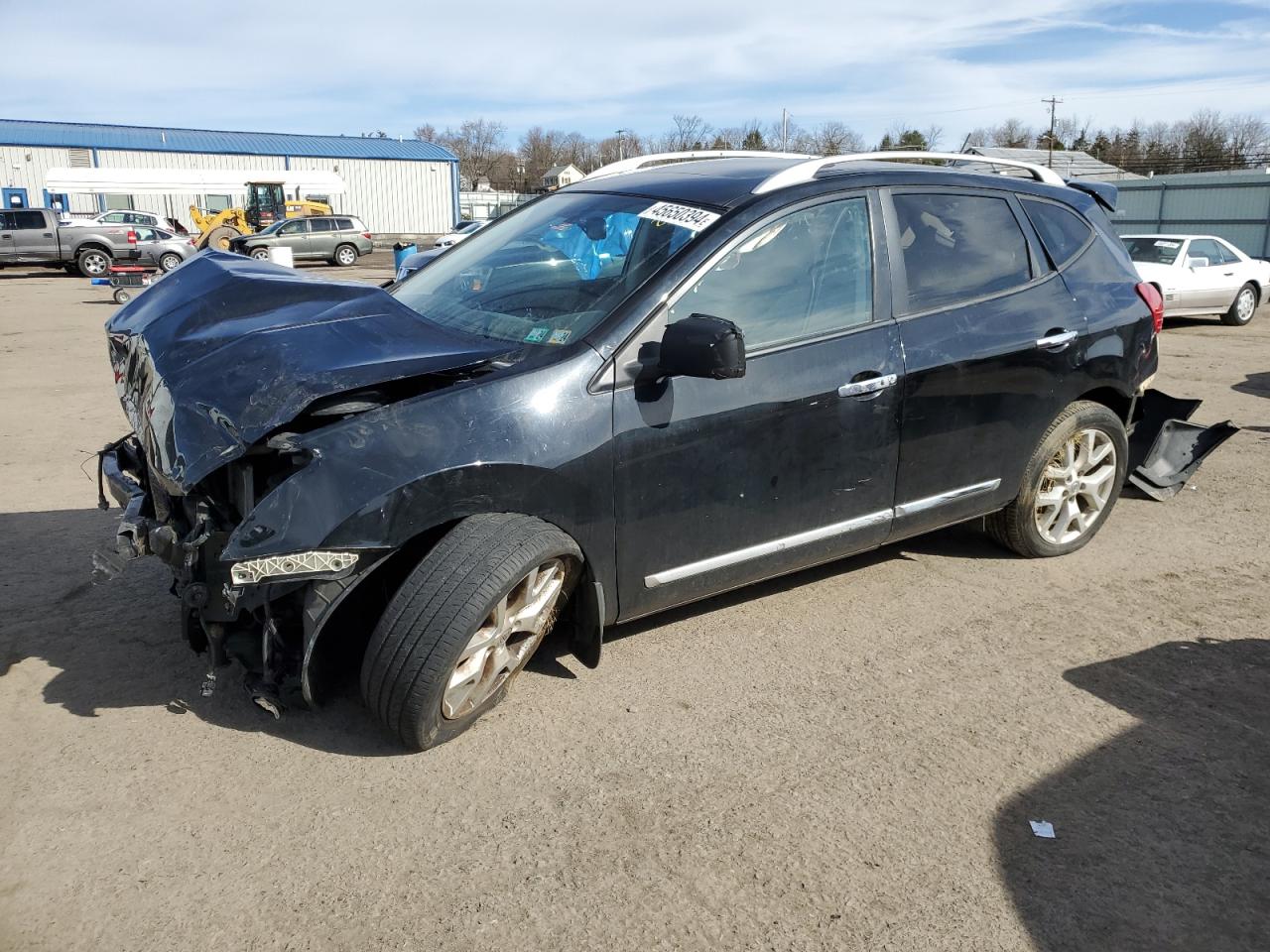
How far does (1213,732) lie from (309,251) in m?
34.7

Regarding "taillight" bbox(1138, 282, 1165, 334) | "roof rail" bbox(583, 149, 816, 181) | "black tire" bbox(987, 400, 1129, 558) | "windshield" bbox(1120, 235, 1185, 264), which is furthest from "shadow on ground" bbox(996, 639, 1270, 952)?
"windshield" bbox(1120, 235, 1185, 264)

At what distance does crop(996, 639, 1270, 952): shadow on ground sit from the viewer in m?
2.46

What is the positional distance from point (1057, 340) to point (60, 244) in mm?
29748

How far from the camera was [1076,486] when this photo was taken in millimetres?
4793

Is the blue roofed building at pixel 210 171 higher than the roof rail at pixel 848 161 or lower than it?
higher

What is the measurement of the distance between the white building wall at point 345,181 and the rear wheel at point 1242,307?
43605 mm

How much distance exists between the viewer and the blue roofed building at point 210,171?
44.2 metres

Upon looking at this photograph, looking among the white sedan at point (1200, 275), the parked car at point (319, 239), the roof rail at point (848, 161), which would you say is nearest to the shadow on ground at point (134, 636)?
the roof rail at point (848, 161)

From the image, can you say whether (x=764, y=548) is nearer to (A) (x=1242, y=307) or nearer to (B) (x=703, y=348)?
(B) (x=703, y=348)

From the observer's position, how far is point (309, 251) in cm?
3425

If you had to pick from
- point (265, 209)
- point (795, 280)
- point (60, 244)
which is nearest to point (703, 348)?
point (795, 280)

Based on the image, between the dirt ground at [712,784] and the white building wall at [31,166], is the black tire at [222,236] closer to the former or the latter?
the white building wall at [31,166]

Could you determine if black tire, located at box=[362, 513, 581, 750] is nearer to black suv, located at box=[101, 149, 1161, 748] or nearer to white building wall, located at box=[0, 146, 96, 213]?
black suv, located at box=[101, 149, 1161, 748]

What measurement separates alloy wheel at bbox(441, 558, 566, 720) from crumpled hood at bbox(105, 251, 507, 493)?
0.76 m
